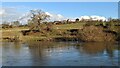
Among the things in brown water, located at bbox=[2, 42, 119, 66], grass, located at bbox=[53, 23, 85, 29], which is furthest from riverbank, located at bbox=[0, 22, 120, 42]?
brown water, located at bbox=[2, 42, 119, 66]

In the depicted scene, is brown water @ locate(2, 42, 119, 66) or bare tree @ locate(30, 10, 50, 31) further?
bare tree @ locate(30, 10, 50, 31)

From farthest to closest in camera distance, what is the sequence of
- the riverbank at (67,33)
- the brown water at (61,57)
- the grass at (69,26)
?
1. the grass at (69,26)
2. the riverbank at (67,33)
3. the brown water at (61,57)

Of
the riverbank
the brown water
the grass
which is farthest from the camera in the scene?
the grass

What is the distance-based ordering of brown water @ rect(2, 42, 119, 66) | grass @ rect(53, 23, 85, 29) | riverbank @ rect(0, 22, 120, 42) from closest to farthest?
brown water @ rect(2, 42, 119, 66), riverbank @ rect(0, 22, 120, 42), grass @ rect(53, 23, 85, 29)

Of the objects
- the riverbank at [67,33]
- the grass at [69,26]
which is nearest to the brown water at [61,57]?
the riverbank at [67,33]

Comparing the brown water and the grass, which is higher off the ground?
the grass

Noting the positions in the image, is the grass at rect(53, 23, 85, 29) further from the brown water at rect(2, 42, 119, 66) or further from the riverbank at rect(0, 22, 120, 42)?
the brown water at rect(2, 42, 119, 66)

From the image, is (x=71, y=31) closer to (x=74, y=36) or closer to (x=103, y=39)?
(x=74, y=36)

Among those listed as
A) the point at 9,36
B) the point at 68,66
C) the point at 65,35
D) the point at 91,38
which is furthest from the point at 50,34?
the point at 68,66

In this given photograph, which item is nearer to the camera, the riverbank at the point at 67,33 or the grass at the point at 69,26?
the riverbank at the point at 67,33

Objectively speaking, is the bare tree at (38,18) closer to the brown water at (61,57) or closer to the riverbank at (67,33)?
the riverbank at (67,33)

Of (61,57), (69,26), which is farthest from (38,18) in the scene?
(61,57)

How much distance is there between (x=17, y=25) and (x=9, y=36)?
33.4 ft

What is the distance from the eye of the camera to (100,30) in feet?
141
